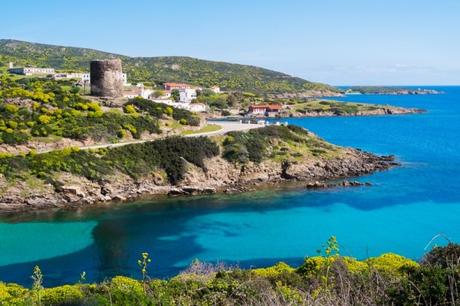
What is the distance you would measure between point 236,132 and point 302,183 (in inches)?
364

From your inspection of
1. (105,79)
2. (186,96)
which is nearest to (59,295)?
(105,79)

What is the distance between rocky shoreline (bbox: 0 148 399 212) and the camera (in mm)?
33406

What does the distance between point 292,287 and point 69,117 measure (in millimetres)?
34209

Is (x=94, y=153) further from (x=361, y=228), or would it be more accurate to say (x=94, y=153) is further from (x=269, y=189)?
(x=361, y=228)

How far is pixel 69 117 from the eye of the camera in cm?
4372

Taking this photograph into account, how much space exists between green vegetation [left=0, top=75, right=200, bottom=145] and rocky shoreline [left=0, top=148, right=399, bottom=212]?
6.57m

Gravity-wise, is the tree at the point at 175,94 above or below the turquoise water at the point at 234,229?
above

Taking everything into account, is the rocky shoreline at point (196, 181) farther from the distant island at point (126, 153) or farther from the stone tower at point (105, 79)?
the stone tower at point (105, 79)

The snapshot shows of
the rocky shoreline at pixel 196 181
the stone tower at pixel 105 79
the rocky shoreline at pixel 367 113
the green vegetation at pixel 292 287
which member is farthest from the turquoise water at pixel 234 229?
the rocky shoreline at pixel 367 113

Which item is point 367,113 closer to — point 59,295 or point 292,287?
point 292,287

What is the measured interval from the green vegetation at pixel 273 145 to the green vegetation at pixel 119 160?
207 cm

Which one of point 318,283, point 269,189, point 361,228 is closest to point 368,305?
point 318,283

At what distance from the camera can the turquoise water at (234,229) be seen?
23922 mm

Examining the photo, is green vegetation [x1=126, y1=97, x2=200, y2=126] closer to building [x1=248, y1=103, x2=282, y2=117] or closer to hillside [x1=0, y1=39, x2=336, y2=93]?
building [x1=248, y1=103, x2=282, y2=117]
